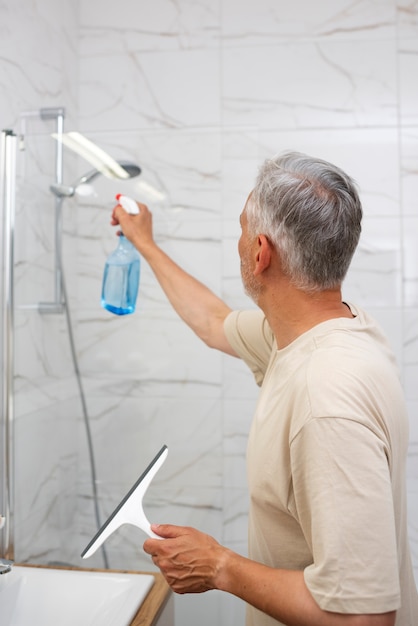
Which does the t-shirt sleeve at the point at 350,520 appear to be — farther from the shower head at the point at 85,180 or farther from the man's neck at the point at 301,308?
the shower head at the point at 85,180

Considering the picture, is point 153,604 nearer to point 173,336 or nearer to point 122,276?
point 173,336

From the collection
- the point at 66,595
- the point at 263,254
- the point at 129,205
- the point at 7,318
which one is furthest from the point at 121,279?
the point at 66,595

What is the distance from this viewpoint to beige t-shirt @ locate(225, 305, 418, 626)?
0.76 metres

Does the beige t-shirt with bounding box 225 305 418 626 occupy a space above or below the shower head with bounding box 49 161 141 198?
below

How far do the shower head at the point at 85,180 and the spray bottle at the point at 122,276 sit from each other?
7 cm

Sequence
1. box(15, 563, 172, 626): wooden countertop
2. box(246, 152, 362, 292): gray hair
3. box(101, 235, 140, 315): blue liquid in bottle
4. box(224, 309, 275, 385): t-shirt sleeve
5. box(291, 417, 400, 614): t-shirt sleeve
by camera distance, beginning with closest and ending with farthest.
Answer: box(291, 417, 400, 614): t-shirt sleeve, box(246, 152, 362, 292): gray hair, box(15, 563, 172, 626): wooden countertop, box(224, 309, 275, 385): t-shirt sleeve, box(101, 235, 140, 315): blue liquid in bottle

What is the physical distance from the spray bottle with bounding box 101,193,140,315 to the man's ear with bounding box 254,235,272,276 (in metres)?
0.59

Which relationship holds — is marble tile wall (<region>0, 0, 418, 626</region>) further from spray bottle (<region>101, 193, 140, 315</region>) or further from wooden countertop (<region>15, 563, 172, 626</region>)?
wooden countertop (<region>15, 563, 172, 626</region>)

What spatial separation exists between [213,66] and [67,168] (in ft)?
2.17

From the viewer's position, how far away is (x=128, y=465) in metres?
1.55

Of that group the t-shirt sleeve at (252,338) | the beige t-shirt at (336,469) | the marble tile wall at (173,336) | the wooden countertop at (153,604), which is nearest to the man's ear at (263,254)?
the beige t-shirt at (336,469)

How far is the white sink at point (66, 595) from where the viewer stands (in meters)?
1.13

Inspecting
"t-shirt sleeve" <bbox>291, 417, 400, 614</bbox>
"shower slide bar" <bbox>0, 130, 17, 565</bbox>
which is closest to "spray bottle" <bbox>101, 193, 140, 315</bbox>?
"shower slide bar" <bbox>0, 130, 17, 565</bbox>

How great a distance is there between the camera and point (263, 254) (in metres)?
0.98
